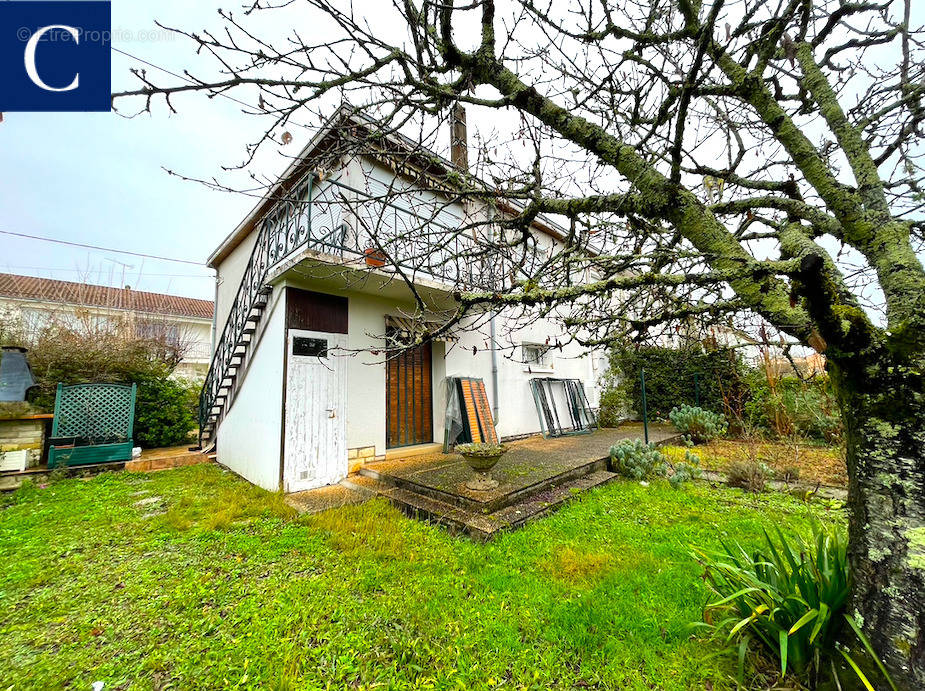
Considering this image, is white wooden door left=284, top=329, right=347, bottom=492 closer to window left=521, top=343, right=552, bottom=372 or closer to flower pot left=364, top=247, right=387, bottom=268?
flower pot left=364, top=247, right=387, bottom=268

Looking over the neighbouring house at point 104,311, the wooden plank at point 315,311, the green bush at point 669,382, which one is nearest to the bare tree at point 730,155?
the wooden plank at point 315,311

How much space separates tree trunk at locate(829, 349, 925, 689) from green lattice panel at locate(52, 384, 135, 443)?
30.7ft

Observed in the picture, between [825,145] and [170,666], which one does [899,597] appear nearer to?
[825,145]

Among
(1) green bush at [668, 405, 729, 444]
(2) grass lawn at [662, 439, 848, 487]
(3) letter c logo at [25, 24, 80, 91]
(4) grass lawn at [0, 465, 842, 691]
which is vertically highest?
(3) letter c logo at [25, 24, 80, 91]

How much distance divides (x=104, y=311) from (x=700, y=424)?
653 inches

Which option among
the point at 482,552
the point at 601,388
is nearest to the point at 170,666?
the point at 482,552

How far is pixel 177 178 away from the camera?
225 cm

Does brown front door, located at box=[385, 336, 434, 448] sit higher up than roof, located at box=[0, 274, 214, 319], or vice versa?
roof, located at box=[0, 274, 214, 319]

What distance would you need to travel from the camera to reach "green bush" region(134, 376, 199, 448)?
7.56 metres

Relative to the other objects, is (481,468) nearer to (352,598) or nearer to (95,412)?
(352,598)

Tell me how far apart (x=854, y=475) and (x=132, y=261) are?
14890 millimetres

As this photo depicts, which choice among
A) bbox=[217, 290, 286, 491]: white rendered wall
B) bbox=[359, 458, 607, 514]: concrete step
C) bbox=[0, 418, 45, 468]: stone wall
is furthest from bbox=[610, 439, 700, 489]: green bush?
bbox=[0, 418, 45, 468]: stone wall

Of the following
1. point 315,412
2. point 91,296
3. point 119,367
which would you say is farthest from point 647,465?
point 91,296

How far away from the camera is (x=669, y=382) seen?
447 inches
